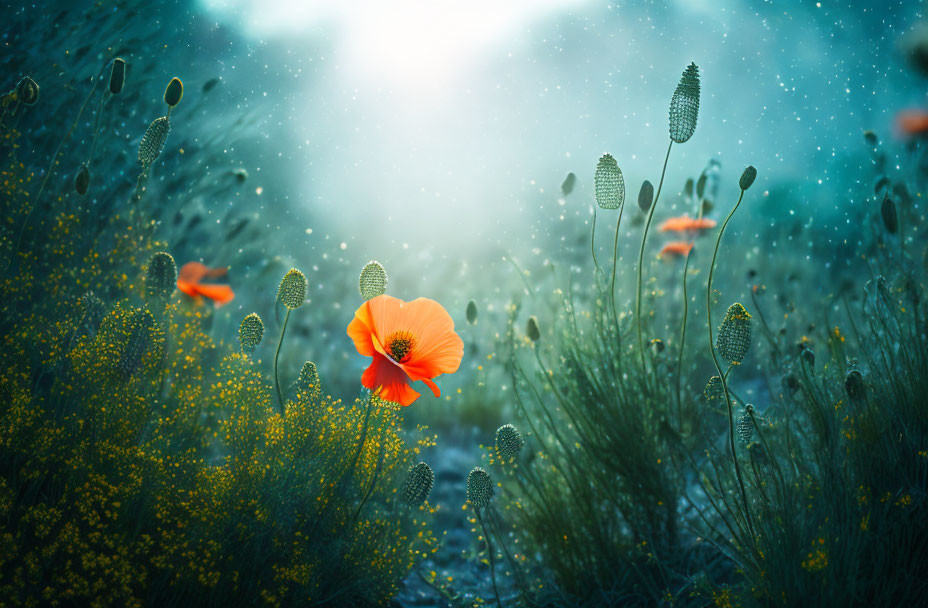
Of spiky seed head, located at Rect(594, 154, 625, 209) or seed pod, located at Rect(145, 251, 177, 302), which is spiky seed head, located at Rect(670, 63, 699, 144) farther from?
seed pod, located at Rect(145, 251, 177, 302)

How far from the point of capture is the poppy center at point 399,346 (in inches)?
64.3

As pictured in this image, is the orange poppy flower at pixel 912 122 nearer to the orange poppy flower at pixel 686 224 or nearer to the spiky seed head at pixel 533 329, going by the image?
the orange poppy flower at pixel 686 224

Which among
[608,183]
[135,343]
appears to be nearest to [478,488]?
[608,183]

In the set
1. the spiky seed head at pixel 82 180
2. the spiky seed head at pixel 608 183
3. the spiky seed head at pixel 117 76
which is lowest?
the spiky seed head at pixel 608 183

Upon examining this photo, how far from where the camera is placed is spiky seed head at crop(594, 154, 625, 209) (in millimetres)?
1628

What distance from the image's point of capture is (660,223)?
2531 mm

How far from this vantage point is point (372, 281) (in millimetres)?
1646

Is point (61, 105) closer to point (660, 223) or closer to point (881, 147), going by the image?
point (660, 223)

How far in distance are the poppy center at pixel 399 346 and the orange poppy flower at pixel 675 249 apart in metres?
1.30

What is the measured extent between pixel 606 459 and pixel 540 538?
0.32 m

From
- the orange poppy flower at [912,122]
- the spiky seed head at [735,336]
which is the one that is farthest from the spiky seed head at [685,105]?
the orange poppy flower at [912,122]

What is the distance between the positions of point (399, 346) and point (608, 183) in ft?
2.25

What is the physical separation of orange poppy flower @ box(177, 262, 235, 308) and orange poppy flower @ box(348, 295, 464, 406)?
93 cm

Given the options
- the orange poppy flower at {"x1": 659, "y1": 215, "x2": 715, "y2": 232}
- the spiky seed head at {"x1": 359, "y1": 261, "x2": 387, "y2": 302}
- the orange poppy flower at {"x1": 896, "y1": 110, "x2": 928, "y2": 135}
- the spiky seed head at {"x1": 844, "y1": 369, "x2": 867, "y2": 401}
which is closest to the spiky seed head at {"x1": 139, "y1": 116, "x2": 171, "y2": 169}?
the spiky seed head at {"x1": 359, "y1": 261, "x2": 387, "y2": 302}
